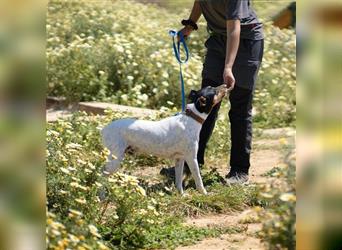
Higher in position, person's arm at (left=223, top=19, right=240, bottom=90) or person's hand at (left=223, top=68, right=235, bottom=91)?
person's arm at (left=223, top=19, right=240, bottom=90)

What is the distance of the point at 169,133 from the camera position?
4957 millimetres

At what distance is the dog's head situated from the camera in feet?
16.2

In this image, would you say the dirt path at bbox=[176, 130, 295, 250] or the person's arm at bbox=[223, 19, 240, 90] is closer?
the dirt path at bbox=[176, 130, 295, 250]

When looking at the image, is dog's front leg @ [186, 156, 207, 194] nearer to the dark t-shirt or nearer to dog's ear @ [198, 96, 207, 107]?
dog's ear @ [198, 96, 207, 107]

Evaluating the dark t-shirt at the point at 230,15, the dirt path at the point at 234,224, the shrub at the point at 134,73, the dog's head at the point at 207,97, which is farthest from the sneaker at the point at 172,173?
the shrub at the point at 134,73

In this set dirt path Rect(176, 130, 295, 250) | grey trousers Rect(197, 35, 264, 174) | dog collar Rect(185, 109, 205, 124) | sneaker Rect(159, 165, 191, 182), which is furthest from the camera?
sneaker Rect(159, 165, 191, 182)

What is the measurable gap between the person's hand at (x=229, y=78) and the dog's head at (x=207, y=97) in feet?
0.26

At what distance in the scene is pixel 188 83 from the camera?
786 centimetres

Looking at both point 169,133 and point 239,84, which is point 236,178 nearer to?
point 239,84

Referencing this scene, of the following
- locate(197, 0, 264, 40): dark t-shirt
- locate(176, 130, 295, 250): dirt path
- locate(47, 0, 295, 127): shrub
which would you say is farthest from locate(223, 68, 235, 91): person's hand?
→ locate(47, 0, 295, 127): shrub

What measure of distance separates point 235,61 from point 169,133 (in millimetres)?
800

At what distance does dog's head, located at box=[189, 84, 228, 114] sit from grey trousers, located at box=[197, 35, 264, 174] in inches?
16.3

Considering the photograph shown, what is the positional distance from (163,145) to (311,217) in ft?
8.28

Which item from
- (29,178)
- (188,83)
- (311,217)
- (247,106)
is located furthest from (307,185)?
(188,83)
